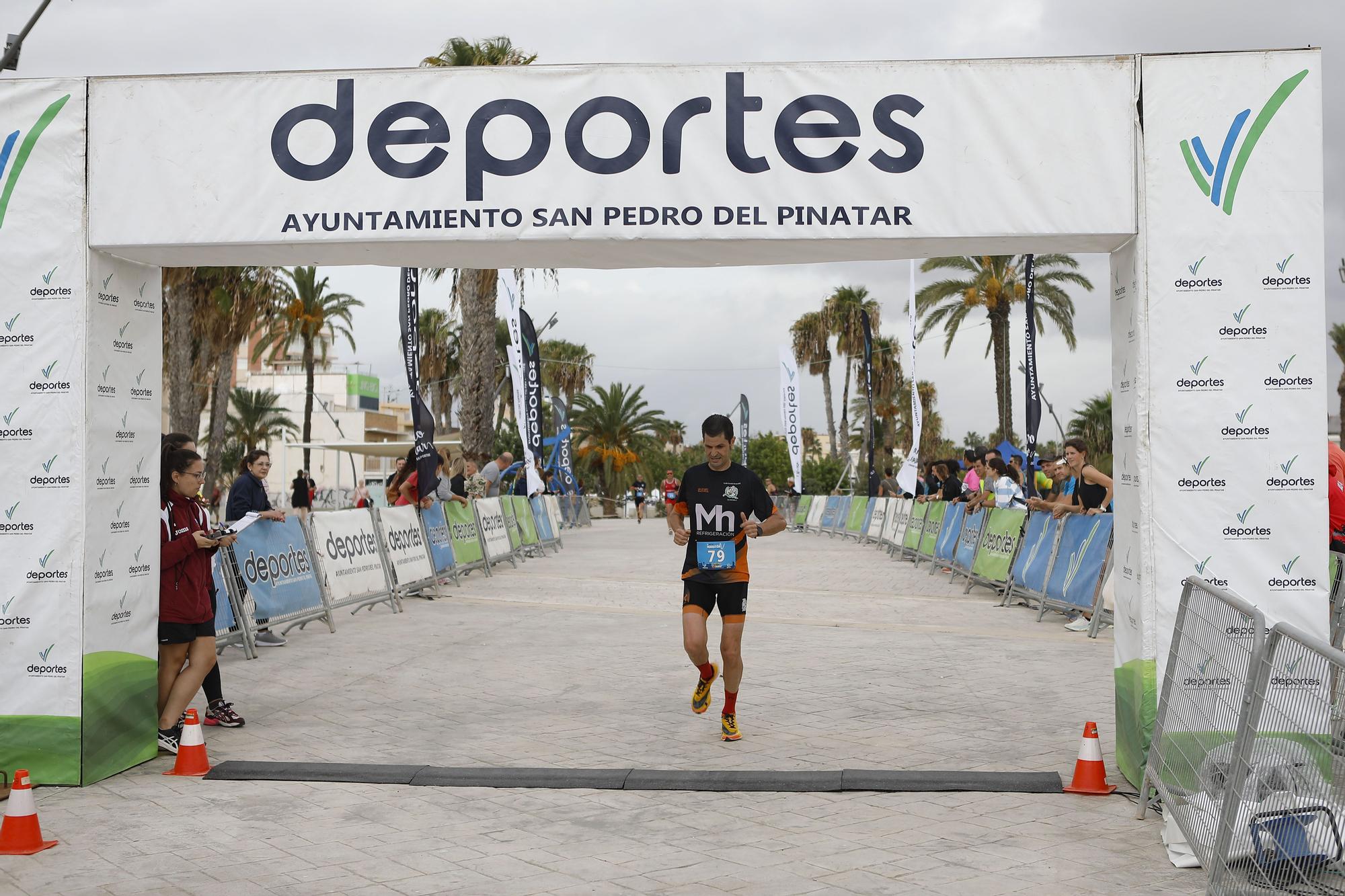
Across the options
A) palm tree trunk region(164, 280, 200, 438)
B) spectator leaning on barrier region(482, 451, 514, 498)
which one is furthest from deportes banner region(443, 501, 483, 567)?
palm tree trunk region(164, 280, 200, 438)

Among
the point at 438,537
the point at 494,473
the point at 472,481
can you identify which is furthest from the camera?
the point at 494,473

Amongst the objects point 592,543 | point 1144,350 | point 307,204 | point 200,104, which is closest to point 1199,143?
point 1144,350

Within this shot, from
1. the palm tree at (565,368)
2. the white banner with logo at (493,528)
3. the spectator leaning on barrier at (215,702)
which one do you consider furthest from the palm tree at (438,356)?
the spectator leaning on barrier at (215,702)

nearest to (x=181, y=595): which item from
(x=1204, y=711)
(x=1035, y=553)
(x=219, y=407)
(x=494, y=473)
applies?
(x=1204, y=711)

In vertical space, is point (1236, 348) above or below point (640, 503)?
above

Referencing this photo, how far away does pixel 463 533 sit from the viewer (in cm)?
1811

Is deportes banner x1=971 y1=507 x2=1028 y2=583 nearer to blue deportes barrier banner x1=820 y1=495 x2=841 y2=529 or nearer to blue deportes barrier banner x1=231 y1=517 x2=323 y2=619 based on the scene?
blue deportes barrier banner x1=231 y1=517 x2=323 y2=619

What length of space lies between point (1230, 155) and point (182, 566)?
642 centimetres

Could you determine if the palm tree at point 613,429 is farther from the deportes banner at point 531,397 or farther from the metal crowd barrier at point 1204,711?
the metal crowd barrier at point 1204,711

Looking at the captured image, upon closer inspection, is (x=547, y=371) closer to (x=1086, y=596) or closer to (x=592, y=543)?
(x=592, y=543)

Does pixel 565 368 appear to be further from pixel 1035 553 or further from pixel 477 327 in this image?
pixel 1035 553

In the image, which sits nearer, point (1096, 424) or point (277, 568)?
point (277, 568)

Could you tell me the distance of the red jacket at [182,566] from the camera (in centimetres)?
709

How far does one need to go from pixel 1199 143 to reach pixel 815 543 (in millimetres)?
24303
